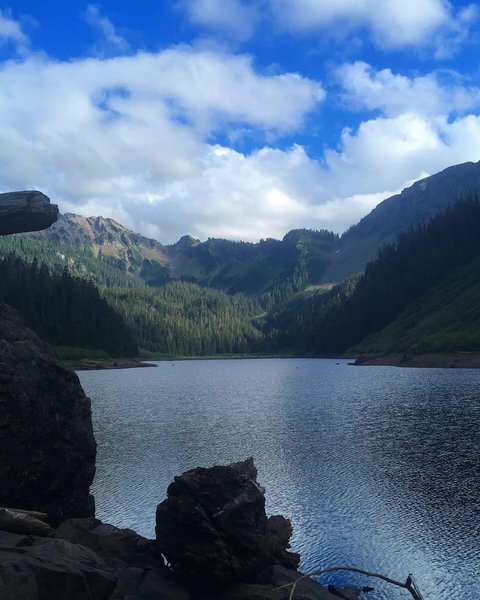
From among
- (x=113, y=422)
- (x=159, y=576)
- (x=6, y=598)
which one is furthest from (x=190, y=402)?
(x=6, y=598)

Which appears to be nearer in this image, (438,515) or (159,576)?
(159,576)

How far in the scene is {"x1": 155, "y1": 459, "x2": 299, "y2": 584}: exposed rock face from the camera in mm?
22375

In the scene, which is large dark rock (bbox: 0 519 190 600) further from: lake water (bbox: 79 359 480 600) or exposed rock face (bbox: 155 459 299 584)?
lake water (bbox: 79 359 480 600)

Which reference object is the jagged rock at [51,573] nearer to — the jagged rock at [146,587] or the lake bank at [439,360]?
the jagged rock at [146,587]

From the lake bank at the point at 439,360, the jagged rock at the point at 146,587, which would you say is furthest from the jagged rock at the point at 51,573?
the lake bank at the point at 439,360

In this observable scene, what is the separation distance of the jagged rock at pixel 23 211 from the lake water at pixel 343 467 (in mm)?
21226

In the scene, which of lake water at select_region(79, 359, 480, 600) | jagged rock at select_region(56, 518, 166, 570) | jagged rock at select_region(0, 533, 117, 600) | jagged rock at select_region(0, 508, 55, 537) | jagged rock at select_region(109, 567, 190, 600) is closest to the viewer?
jagged rock at select_region(0, 533, 117, 600)

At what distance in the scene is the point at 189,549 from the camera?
892 inches

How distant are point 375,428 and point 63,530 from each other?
1888 inches

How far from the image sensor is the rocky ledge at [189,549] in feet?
62.6

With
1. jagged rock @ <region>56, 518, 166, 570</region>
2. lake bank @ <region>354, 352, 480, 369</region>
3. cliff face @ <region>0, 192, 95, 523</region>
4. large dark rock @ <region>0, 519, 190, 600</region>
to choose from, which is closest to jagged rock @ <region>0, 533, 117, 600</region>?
large dark rock @ <region>0, 519, 190, 600</region>

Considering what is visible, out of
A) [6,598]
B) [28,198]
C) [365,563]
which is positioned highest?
[28,198]

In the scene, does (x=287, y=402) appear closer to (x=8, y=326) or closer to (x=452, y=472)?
(x=452, y=472)

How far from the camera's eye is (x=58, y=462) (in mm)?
27406
